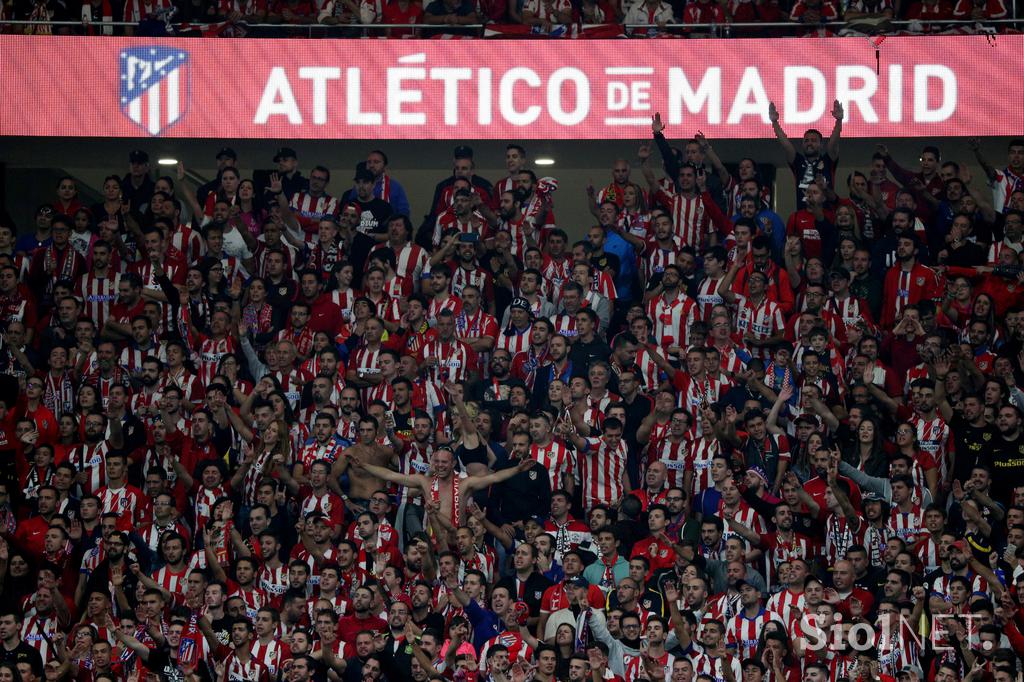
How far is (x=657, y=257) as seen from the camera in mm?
16438

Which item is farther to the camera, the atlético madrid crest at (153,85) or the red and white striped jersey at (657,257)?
the atlético madrid crest at (153,85)

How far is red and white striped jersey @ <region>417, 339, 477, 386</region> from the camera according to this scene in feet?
50.8

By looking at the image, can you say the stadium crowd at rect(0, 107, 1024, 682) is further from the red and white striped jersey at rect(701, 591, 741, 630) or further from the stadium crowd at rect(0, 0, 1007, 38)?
the stadium crowd at rect(0, 0, 1007, 38)

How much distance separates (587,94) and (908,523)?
18.6 feet

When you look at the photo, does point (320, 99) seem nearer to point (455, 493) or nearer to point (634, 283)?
point (634, 283)

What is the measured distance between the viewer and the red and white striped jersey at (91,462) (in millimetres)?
14931

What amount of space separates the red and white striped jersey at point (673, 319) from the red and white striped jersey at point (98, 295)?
4908 mm

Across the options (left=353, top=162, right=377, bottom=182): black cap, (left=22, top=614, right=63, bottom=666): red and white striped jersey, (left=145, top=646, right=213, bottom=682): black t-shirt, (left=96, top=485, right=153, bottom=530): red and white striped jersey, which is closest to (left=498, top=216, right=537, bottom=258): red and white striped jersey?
(left=353, top=162, right=377, bottom=182): black cap

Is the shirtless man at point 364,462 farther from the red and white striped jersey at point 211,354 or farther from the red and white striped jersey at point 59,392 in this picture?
the red and white striped jersey at point 59,392

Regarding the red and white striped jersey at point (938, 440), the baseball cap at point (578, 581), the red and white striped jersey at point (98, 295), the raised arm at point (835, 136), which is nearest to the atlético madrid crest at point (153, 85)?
the red and white striped jersey at point (98, 295)

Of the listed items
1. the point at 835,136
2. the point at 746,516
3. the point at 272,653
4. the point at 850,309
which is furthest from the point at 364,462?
the point at 835,136

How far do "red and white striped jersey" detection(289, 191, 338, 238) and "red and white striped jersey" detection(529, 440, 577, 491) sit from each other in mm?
3743

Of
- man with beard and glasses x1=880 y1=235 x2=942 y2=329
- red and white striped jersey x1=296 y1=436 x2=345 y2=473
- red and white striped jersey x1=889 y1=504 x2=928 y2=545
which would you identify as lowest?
red and white striped jersey x1=889 y1=504 x2=928 y2=545

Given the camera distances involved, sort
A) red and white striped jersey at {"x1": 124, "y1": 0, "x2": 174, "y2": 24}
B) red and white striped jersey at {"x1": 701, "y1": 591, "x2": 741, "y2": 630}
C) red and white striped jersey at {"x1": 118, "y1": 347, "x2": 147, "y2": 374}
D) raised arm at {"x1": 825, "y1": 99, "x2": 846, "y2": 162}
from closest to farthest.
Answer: red and white striped jersey at {"x1": 701, "y1": 591, "x2": 741, "y2": 630}, red and white striped jersey at {"x1": 118, "y1": 347, "x2": 147, "y2": 374}, raised arm at {"x1": 825, "y1": 99, "x2": 846, "y2": 162}, red and white striped jersey at {"x1": 124, "y1": 0, "x2": 174, "y2": 24}
